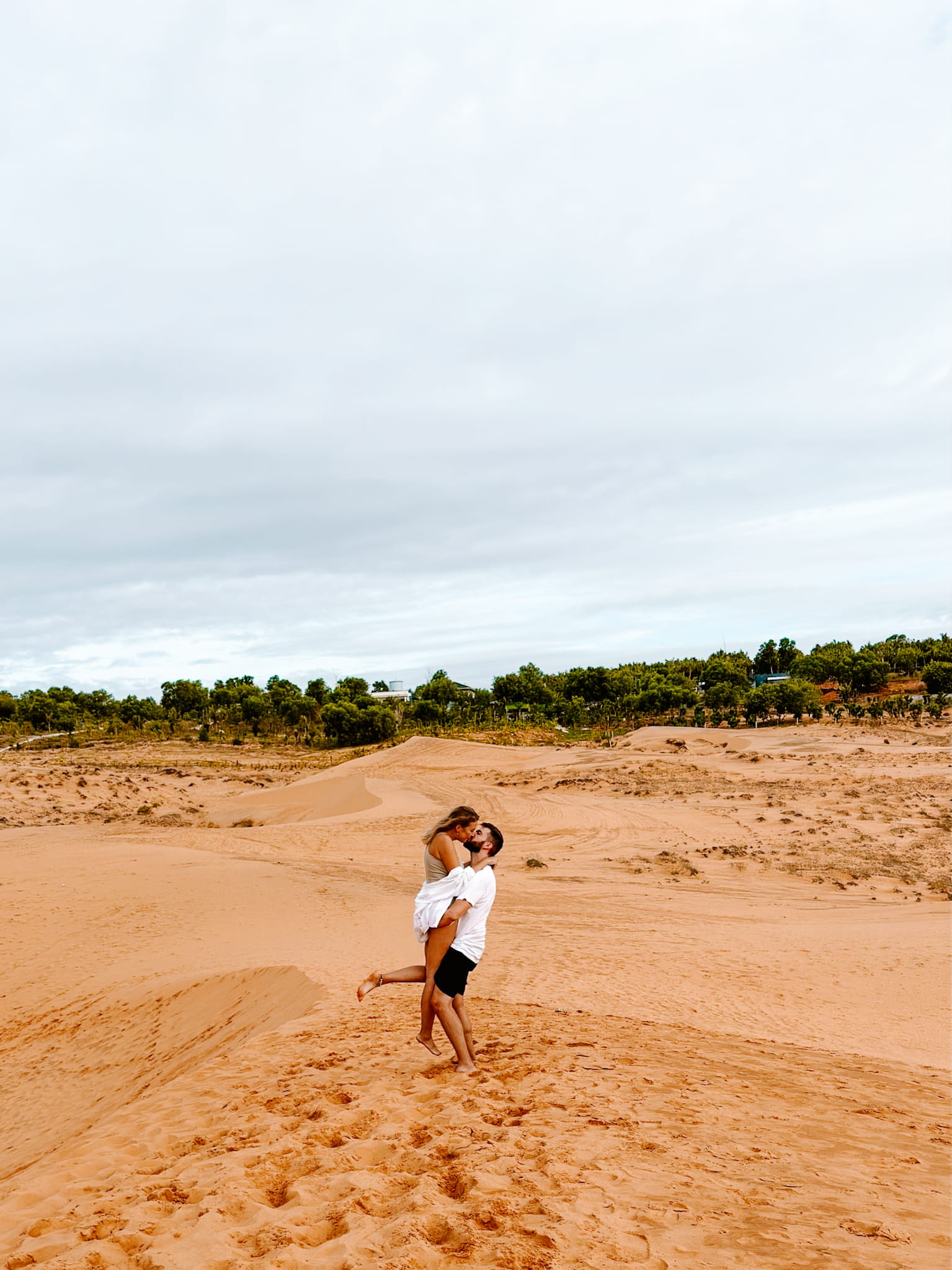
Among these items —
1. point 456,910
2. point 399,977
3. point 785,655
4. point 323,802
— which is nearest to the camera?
point 456,910

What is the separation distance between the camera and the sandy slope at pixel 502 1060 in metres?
3.77

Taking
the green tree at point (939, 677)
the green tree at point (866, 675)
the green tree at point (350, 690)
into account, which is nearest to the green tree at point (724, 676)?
the green tree at point (866, 675)

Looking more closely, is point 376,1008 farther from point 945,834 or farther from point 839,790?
point 839,790

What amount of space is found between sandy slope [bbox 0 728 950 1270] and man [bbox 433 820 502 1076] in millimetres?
525

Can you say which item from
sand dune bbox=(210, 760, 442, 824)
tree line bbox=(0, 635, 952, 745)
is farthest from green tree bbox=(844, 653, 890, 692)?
sand dune bbox=(210, 760, 442, 824)

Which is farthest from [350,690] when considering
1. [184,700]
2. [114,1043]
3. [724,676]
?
[114,1043]

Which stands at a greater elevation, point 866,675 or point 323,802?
point 866,675

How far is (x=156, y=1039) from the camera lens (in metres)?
8.38

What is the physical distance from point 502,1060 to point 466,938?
1389mm

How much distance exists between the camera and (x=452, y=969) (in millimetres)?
5645

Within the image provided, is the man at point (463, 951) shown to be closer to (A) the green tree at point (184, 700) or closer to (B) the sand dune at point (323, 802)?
(B) the sand dune at point (323, 802)

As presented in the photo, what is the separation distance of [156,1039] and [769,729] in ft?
156

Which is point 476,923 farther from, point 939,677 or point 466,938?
point 939,677

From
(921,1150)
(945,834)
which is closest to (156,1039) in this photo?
(921,1150)
